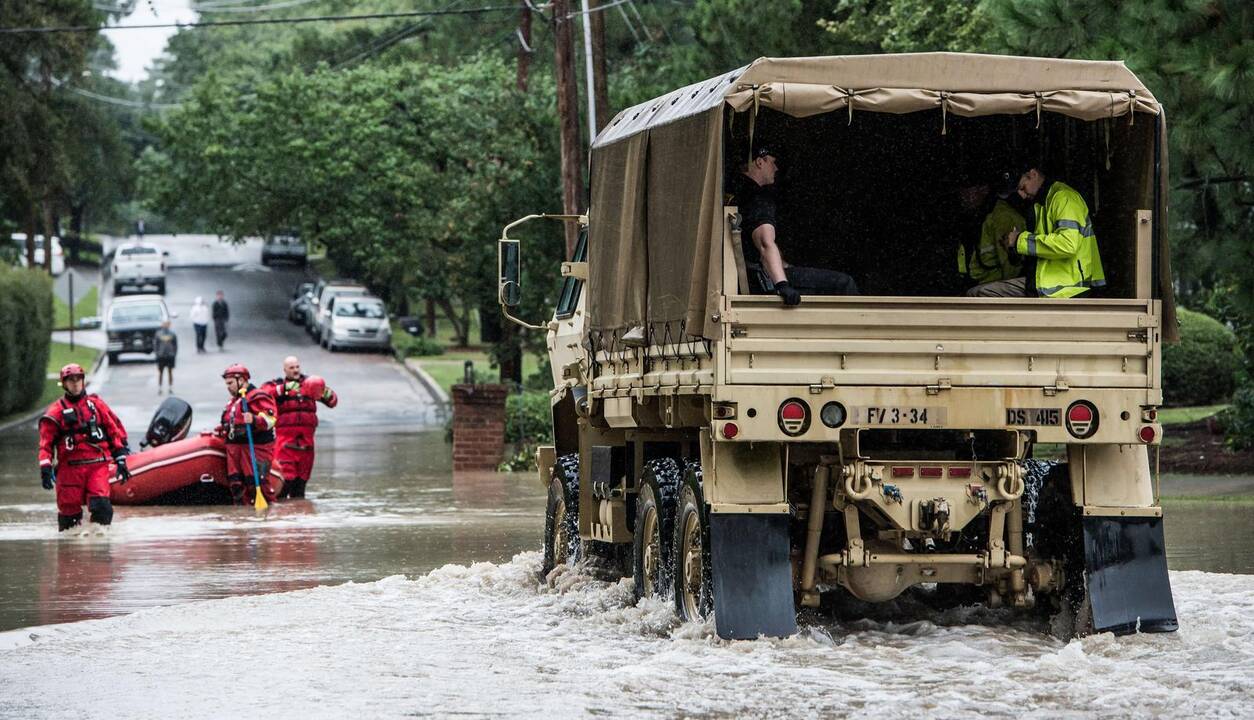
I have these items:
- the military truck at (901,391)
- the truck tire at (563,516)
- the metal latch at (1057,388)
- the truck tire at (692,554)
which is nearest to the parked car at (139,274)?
the truck tire at (563,516)

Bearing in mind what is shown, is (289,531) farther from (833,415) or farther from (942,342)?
(942,342)

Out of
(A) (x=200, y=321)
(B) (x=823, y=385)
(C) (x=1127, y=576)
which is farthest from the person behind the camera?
(A) (x=200, y=321)

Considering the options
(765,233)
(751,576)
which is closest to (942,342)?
(765,233)

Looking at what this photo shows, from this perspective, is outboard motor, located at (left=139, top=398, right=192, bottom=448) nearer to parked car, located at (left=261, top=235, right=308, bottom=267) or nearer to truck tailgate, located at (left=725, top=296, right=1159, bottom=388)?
truck tailgate, located at (left=725, top=296, right=1159, bottom=388)

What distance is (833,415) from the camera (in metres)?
10.0

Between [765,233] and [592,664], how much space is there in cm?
240

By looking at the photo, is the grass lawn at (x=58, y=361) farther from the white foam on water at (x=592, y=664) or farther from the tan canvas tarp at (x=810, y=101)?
the tan canvas tarp at (x=810, y=101)

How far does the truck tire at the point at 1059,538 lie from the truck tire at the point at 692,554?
183cm

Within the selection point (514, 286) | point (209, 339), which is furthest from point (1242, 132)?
point (209, 339)

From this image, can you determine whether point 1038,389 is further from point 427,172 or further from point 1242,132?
point 427,172

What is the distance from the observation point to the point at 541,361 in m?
36.1

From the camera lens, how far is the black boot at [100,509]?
1914 cm

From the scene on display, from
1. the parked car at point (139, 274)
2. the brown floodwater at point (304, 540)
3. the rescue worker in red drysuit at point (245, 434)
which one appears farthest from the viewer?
the parked car at point (139, 274)

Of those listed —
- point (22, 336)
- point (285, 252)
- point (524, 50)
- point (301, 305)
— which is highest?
point (524, 50)
